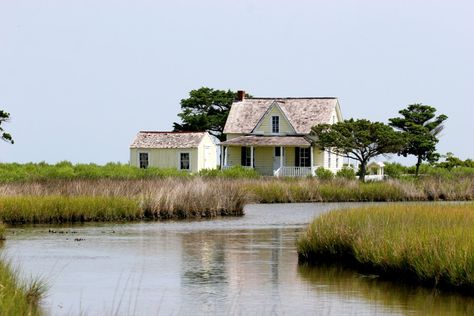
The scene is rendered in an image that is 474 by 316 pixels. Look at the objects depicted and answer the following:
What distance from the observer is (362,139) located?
219ft

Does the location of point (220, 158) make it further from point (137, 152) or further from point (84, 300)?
point (84, 300)

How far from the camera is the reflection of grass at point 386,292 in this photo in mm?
18078

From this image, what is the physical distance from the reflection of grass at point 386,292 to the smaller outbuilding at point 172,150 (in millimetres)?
47645

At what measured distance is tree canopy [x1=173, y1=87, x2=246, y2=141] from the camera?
90750 millimetres

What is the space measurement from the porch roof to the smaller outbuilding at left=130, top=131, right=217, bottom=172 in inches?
77.8

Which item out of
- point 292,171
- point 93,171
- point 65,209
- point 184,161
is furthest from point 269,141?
point 65,209

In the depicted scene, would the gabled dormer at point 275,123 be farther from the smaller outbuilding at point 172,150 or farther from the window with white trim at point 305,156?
the smaller outbuilding at point 172,150

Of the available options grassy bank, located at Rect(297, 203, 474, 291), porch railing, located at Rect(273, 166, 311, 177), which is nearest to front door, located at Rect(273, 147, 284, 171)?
porch railing, located at Rect(273, 166, 311, 177)

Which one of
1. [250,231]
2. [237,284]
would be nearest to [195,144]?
[250,231]

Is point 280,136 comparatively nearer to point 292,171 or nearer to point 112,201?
point 292,171

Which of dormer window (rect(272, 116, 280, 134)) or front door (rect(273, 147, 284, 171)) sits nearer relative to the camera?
front door (rect(273, 147, 284, 171))

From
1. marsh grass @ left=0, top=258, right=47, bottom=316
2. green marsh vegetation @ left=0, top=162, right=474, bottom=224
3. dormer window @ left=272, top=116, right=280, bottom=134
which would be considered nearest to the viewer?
marsh grass @ left=0, top=258, right=47, bottom=316

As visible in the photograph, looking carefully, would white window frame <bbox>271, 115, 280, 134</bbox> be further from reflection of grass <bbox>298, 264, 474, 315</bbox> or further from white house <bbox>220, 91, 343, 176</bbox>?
reflection of grass <bbox>298, 264, 474, 315</bbox>

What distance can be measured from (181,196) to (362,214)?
1534 cm
